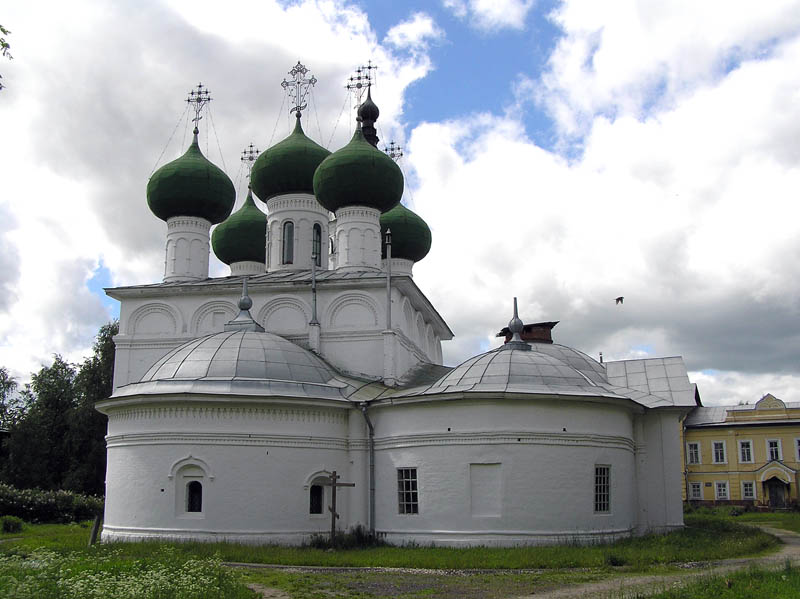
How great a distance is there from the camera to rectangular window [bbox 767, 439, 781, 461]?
108ft

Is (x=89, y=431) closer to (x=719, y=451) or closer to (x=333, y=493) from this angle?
(x=333, y=493)

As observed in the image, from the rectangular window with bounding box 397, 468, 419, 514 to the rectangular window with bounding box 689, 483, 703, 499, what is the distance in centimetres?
2215

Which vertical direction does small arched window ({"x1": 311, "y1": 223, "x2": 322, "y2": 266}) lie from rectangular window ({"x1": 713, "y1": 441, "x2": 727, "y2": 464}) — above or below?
above

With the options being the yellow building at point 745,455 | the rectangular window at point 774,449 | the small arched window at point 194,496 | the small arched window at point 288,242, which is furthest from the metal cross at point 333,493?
the rectangular window at point 774,449

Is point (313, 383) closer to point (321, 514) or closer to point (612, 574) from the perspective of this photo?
point (321, 514)

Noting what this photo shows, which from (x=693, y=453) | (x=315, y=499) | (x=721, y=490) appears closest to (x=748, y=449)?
(x=721, y=490)

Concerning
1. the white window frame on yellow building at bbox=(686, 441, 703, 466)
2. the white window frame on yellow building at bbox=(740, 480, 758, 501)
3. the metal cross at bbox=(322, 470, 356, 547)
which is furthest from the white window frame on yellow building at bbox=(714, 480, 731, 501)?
the metal cross at bbox=(322, 470, 356, 547)

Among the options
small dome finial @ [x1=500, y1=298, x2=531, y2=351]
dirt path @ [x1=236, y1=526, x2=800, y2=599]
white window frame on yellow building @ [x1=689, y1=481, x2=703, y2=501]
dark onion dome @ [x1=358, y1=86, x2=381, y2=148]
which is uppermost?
dark onion dome @ [x1=358, y1=86, x2=381, y2=148]

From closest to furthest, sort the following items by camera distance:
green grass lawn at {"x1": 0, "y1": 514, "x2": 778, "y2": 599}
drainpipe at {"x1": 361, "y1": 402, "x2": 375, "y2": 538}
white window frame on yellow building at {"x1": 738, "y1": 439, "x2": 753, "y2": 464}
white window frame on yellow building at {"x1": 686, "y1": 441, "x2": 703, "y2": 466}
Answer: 1. green grass lawn at {"x1": 0, "y1": 514, "x2": 778, "y2": 599}
2. drainpipe at {"x1": 361, "y1": 402, "x2": 375, "y2": 538}
3. white window frame on yellow building at {"x1": 738, "y1": 439, "x2": 753, "y2": 464}
4. white window frame on yellow building at {"x1": 686, "y1": 441, "x2": 703, "y2": 466}

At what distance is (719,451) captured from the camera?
111ft

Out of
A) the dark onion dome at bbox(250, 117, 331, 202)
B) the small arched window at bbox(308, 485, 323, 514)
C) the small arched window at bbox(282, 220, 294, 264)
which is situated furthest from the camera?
the dark onion dome at bbox(250, 117, 331, 202)

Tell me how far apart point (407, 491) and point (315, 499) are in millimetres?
1920

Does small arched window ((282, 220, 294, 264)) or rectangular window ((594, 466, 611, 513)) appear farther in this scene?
small arched window ((282, 220, 294, 264))

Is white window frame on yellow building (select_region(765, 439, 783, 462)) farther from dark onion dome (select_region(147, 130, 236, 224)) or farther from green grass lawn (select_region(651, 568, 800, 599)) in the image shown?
green grass lawn (select_region(651, 568, 800, 599))
